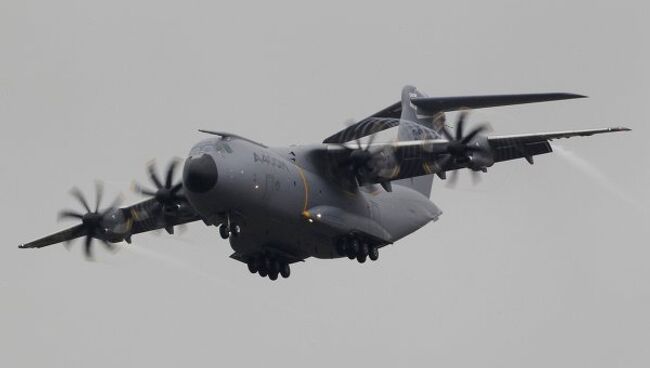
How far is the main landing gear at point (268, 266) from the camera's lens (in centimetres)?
4662

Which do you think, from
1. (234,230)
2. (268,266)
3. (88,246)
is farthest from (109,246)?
(234,230)

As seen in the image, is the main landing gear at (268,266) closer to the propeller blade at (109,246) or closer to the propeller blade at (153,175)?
the propeller blade at (153,175)

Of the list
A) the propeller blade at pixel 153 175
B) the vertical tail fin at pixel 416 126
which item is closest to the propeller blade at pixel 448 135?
the vertical tail fin at pixel 416 126

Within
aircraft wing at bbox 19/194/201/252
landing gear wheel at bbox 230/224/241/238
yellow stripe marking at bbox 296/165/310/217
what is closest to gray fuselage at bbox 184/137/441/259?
yellow stripe marking at bbox 296/165/310/217

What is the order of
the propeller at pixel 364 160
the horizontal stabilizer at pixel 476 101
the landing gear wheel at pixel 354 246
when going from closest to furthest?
the horizontal stabilizer at pixel 476 101 < the propeller at pixel 364 160 < the landing gear wheel at pixel 354 246

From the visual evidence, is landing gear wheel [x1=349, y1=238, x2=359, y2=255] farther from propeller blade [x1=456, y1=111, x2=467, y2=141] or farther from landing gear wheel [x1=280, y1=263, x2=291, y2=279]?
propeller blade [x1=456, y1=111, x2=467, y2=141]

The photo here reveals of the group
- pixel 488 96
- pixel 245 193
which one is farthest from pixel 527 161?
pixel 245 193

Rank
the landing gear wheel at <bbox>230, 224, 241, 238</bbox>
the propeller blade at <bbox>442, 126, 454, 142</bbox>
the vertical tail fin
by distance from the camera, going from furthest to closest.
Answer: the vertical tail fin, the propeller blade at <bbox>442, 126, 454, 142</bbox>, the landing gear wheel at <bbox>230, 224, 241, 238</bbox>

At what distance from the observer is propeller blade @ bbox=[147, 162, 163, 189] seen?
44.7 m

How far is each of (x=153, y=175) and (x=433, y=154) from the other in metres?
7.93

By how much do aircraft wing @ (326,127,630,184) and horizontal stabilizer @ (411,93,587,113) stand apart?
3.40 feet

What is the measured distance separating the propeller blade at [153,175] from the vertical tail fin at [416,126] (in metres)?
7.52

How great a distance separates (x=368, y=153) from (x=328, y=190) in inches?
61.5

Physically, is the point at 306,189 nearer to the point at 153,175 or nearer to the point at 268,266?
the point at 268,266
